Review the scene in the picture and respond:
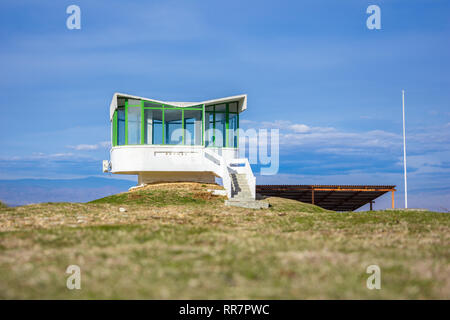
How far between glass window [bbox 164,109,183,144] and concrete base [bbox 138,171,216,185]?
2.33 metres

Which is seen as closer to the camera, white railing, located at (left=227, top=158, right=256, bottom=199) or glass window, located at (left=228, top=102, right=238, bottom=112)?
white railing, located at (left=227, top=158, right=256, bottom=199)

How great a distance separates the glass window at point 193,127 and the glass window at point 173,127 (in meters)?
0.41

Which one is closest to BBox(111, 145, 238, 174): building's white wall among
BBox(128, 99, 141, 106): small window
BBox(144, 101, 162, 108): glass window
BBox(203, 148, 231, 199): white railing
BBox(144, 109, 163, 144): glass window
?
BBox(203, 148, 231, 199): white railing

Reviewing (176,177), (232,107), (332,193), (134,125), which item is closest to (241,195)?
(176,177)

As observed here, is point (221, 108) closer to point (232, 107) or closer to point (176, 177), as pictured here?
point (232, 107)

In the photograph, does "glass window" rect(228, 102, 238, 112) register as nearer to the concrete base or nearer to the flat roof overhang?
the flat roof overhang

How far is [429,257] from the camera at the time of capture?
854cm

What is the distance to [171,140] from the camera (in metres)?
31.1

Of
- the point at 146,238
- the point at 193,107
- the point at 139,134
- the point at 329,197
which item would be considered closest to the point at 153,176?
the point at 139,134

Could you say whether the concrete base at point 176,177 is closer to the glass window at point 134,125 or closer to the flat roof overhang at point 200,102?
the glass window at point 134,125

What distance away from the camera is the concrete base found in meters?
31.9

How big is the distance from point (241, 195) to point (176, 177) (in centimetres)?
749
